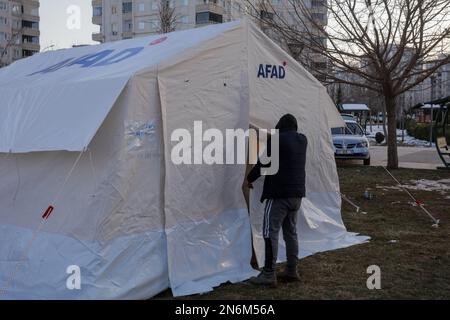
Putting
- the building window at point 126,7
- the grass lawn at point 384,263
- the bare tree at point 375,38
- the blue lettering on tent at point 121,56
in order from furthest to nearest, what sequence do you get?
the building window at point 126,7 < the bare tree at point 375,38 < the blue lettering on tent at point 121,56 < the grass lawn at point 384,263

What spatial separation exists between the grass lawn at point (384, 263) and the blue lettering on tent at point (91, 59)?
3.40 m

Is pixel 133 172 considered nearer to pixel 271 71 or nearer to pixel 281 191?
pixel 281 191

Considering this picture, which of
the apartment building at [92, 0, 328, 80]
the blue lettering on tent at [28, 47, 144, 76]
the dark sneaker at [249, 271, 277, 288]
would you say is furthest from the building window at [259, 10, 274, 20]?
the apartment building at [92, 0, 328, 80]

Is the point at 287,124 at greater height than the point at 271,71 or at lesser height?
lesser

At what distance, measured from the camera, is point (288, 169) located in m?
6.21

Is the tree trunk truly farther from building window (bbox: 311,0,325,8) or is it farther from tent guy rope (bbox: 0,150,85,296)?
tent guy rope (bbox: 0,150,85,296)

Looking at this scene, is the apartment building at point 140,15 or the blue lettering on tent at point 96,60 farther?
the apartment building at point 140,15

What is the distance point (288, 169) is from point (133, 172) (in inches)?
68.4

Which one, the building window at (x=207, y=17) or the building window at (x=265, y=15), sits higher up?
the building window at (x=207, y=17)

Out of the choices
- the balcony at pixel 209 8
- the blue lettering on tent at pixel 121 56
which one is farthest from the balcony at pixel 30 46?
the blue lettering on tent at pixel 121 56

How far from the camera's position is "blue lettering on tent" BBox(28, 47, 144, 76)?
721 centimetres

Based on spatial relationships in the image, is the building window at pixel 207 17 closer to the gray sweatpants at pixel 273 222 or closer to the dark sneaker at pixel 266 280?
the gray sweatpants at pixel 273 222

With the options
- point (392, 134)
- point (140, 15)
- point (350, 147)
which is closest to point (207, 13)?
point (140, 15)

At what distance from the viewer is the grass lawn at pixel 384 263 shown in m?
6.05
